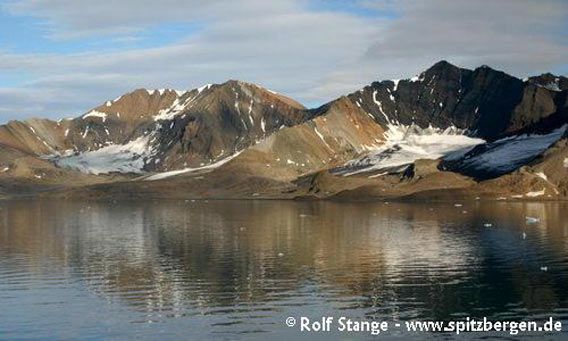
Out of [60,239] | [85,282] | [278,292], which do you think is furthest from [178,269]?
[60,239]

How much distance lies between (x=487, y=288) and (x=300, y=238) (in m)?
60.5

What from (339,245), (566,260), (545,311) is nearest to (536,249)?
(566,260)

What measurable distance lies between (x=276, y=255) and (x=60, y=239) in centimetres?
4922

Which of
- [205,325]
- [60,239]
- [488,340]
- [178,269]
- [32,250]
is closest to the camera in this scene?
[488,340]

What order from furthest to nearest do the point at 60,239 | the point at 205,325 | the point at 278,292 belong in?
1. the point at 60,239
2. the point at 278,292
3. the point at 205,325

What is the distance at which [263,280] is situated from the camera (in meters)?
92.2

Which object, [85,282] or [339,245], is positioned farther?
[339,245]

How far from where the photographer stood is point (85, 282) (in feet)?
306

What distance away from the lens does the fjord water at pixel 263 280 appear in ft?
233

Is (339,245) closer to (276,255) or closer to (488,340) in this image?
(276,255)

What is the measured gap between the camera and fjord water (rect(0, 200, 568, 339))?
2800 inches

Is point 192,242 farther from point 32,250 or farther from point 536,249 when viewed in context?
point 536,249

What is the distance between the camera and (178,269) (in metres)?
103

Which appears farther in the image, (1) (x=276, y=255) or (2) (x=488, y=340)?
(1) (x=276, y=255)
